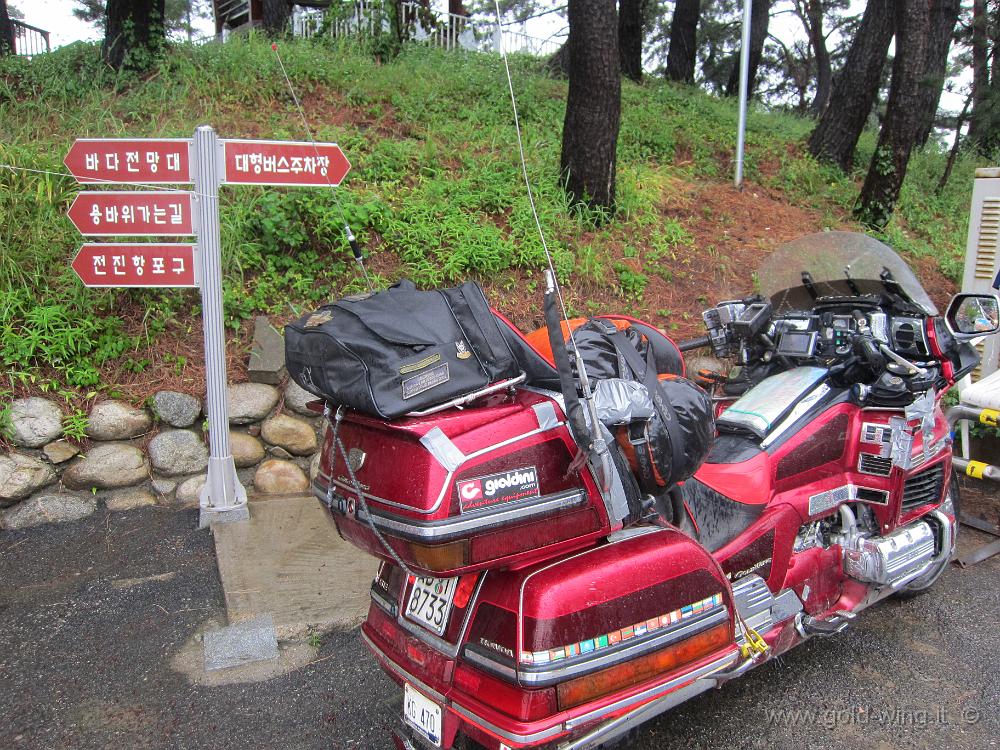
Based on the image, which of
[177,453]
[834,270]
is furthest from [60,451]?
[834,270]

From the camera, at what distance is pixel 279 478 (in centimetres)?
470

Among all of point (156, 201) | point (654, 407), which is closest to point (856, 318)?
point (654, 407)

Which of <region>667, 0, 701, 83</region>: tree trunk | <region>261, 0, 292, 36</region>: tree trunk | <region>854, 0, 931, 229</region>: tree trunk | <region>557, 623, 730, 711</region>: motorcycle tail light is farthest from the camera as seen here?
<region>667, 0, 701, 83</region>: tree trunk

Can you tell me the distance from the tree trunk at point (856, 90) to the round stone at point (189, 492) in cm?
778

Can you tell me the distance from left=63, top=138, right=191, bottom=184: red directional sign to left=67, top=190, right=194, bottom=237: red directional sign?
89mm

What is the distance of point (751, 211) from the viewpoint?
736 cm

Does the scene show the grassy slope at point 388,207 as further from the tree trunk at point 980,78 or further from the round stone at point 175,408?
the tree trunk at point 980,78

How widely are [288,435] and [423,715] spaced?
285cm

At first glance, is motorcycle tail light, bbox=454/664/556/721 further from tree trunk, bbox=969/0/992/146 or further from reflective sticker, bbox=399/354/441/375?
tree trunk, bbox=969/0/992/146

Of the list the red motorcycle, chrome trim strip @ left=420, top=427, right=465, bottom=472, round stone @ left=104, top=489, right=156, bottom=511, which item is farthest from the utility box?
round stone @ left=104, top=489, right=156, bottom=511

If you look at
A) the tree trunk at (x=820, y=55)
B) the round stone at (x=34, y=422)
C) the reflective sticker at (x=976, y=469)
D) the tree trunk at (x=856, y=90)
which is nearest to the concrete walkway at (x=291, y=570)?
the round stone at (x=34, y=422)

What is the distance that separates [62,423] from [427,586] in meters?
3.13

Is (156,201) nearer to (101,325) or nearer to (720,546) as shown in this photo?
(101,325)

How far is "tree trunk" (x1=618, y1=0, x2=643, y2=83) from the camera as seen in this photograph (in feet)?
40.4
